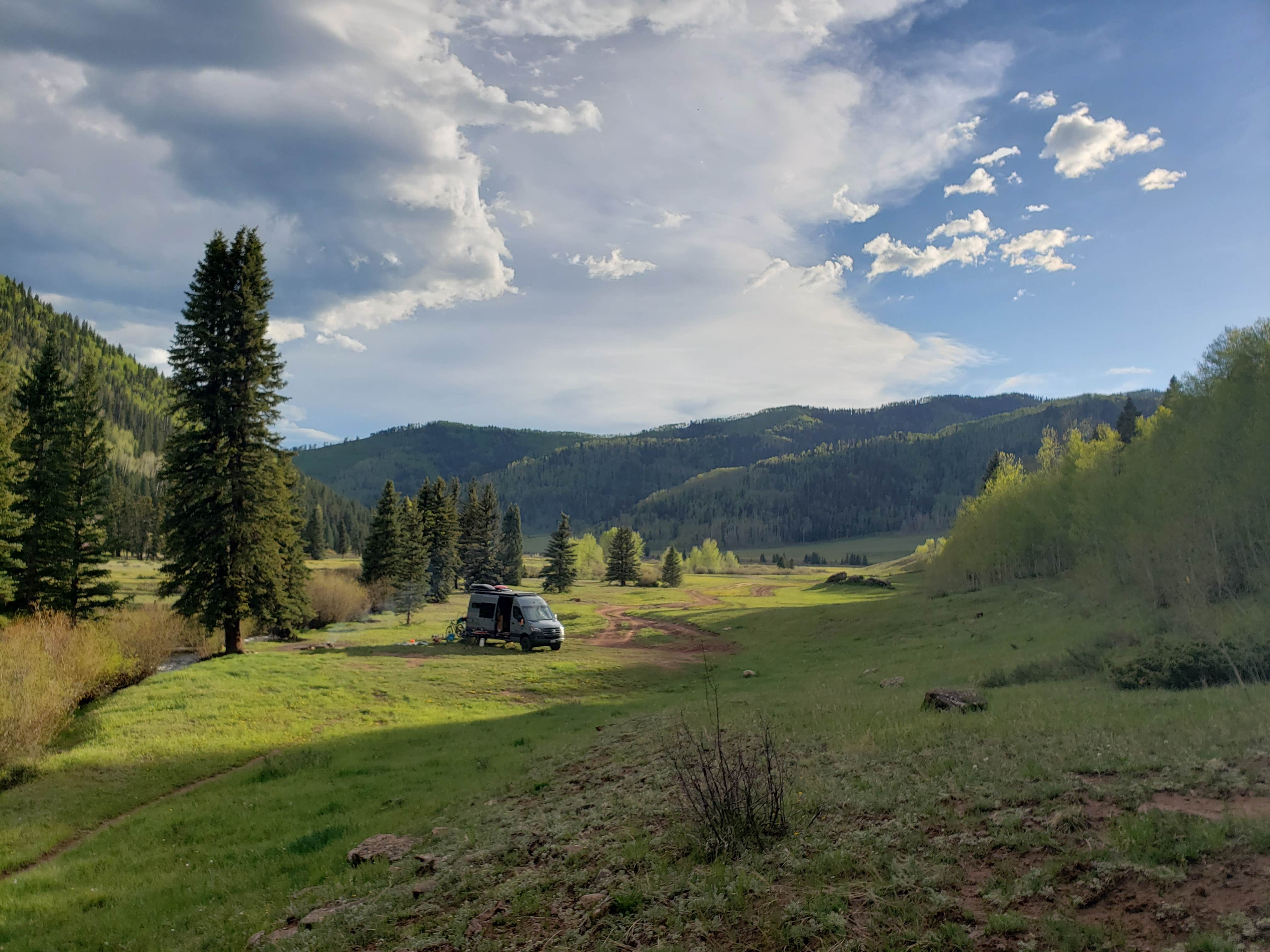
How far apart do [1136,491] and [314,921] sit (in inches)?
1776

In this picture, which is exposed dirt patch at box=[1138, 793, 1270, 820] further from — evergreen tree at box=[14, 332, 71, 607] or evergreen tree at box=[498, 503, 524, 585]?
evergreen tree at box=[498, 503, 524, 585]

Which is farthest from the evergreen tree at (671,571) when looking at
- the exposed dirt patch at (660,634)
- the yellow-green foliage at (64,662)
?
the yellow-green foliage at (64,662)

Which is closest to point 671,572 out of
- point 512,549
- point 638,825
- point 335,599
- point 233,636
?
point 512,549

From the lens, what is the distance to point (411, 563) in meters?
70.1

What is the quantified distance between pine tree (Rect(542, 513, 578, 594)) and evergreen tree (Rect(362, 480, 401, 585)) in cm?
3133

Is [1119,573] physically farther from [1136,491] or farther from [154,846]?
[154,846]

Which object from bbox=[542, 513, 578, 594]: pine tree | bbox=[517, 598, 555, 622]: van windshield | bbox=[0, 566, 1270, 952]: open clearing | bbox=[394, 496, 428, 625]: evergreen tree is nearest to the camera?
bbox=[0, 566, 1270, 952]: open clearing

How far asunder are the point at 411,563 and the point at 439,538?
13.7 metres

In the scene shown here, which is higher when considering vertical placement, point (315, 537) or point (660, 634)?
point (315, 537)

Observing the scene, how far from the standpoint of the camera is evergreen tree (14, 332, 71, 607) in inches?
1254

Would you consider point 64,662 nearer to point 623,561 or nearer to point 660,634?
point 660,634

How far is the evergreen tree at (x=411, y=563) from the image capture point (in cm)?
6141

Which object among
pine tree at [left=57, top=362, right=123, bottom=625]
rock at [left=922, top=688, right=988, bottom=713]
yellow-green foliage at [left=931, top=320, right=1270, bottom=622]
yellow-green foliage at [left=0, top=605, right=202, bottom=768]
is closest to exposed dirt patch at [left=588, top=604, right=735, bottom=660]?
rock at [left=922, top=688, right=988, bottom=713]

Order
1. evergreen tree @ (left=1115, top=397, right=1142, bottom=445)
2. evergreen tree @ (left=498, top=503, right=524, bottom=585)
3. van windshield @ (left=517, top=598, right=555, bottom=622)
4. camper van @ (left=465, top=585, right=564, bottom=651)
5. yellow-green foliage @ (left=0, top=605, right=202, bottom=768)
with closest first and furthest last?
yellow-green foliage @ (left=0, top=605, right=202, bottom=768)
camper van @ (left=465, top=585, right=564, bottom=651)
van windshield @ (left=517, top=598, right=555, bottom=622)
evergreen tree @ (left=1115, top=397, right=1142, bottom=445)
evergreen tree @ (left=498, top=503, right=524, bottom=585)
